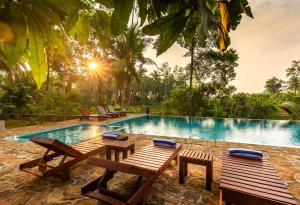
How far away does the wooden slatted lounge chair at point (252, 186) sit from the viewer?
78.2 inches

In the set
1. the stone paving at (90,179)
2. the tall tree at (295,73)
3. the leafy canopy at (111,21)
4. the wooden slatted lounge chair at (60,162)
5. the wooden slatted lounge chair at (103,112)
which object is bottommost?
the stone paving at (90,179)

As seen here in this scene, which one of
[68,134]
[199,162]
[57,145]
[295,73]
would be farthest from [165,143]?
[295,73]

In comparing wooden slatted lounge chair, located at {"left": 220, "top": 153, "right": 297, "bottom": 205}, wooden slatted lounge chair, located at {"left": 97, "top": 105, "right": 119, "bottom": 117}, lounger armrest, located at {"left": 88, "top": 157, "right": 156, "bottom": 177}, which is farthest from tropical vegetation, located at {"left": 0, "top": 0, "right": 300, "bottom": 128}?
wooden slatted lounge chair, located at {"left": 97, "top": 105, "right": 119, "bottom": 117}

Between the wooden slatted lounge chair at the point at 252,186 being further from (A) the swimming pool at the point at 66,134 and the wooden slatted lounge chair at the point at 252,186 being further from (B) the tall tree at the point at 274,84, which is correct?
(B) the tall tree at the point at 274,84

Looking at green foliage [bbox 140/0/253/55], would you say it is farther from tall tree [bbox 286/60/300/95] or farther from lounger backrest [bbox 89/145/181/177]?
tall tree [bbox 286/60/300/95]

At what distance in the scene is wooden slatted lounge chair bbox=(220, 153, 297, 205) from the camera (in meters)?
1.99

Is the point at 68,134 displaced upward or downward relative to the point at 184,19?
downward

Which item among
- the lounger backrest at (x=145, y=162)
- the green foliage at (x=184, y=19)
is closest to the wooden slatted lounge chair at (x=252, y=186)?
→ the lounger backrest at (x=145, y=162)

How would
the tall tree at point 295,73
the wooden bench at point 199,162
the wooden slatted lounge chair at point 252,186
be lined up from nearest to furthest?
the wooden slatted lounge chair at point 252,186
the wooden bench at point 199,162
the tall tree at point 295,73

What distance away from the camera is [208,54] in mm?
17641

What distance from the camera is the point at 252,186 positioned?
2.21 meters

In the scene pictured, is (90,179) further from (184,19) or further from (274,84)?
(274,84)

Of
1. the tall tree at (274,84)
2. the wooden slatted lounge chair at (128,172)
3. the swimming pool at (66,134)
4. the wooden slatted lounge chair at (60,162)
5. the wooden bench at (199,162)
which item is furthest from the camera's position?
the tall tree at (274,84)

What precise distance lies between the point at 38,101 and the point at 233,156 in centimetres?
1394
